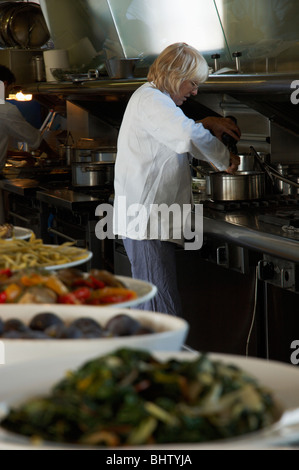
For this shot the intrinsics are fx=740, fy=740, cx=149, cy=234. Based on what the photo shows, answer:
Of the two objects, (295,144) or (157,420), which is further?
(295,144)

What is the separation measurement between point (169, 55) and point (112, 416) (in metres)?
2.52

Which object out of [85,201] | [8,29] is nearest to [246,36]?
[85,201]

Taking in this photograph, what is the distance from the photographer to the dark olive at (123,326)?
1194 mm

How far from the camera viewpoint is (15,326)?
4.02 ft

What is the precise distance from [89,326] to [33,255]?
74cm

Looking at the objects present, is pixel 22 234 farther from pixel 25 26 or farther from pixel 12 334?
pixel 25 26

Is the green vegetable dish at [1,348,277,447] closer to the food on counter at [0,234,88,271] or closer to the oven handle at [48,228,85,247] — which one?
the food on counter at [0,234,88,271]

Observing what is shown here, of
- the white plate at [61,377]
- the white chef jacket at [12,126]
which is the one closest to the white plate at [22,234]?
the white plate at [61,377]

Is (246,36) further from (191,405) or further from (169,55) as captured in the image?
(191,405)

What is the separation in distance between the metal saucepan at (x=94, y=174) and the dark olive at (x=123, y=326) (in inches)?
161

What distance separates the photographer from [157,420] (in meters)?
0.88

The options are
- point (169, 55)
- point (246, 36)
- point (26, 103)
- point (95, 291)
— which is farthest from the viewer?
point (26, 103)

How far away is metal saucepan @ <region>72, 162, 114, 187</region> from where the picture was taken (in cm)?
525

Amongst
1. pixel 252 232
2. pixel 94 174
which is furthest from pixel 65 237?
pixel 252 232
